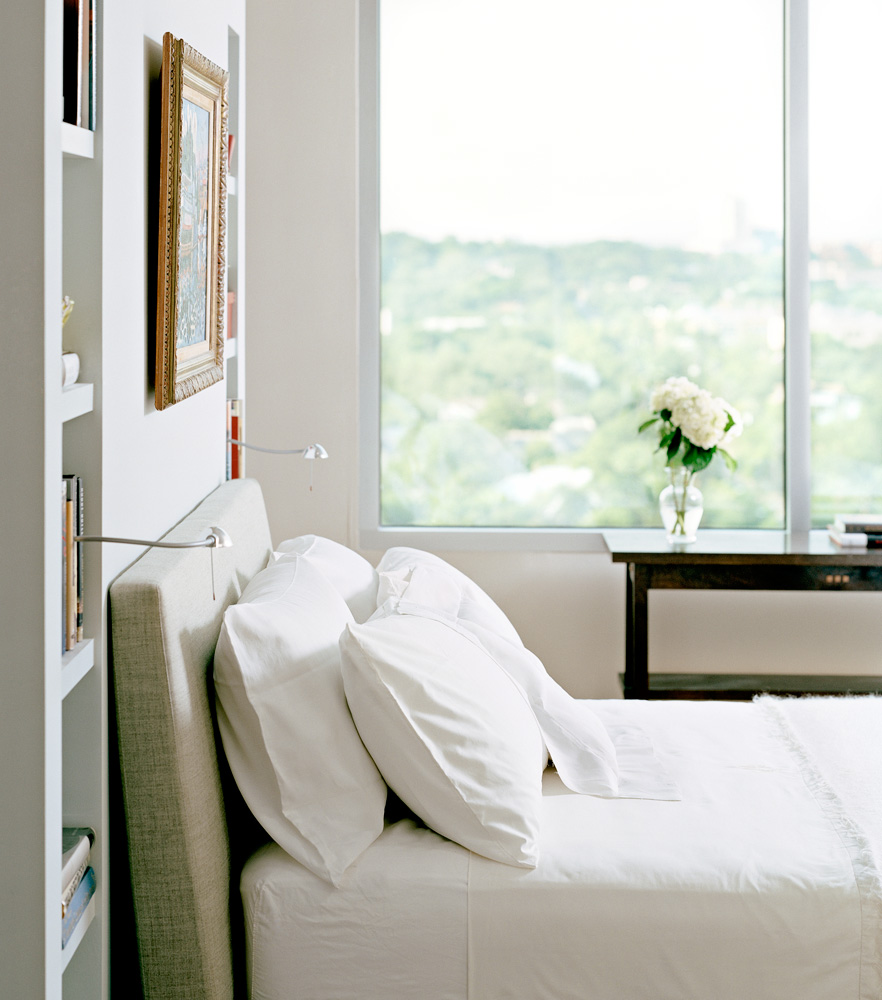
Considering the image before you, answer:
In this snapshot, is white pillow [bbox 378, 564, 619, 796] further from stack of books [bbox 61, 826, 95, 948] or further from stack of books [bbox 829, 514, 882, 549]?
stack of books [bbox 829, 514, 882, 549]

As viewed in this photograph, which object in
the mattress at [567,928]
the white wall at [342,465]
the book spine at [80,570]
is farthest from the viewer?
the white wall at [342,465]

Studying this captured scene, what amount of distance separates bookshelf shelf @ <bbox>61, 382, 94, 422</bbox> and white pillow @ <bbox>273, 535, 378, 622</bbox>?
2.60 feet

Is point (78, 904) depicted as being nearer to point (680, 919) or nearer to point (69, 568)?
point (69, 568)

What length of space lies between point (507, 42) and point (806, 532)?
2019mm

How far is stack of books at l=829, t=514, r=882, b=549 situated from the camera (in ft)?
11.7

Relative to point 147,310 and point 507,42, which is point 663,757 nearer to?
point 147,310

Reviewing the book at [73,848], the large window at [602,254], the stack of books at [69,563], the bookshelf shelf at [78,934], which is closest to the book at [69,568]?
the stack of books at [69,563]

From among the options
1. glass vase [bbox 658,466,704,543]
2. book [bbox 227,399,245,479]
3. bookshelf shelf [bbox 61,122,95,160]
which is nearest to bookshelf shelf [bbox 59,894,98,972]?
bookshelf shelf [bbox 61,122,95,160]

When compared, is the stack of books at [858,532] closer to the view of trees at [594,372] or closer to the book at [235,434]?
the view of trees at [594,372]

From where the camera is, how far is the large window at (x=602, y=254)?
3932 mm

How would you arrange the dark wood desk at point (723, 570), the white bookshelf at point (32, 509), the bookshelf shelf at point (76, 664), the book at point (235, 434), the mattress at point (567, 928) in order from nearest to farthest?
the white bookshelf at point (32, 509) → the bookshelf shelf at point (76, 664) → the mattress at point (567, 928) → the book at point (235, 434) → the dark wood desk at point (723, 570)

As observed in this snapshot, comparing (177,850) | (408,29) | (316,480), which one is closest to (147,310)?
(177,850)

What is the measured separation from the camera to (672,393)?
3.64 metres

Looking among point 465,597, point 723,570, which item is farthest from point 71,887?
point 723,570
